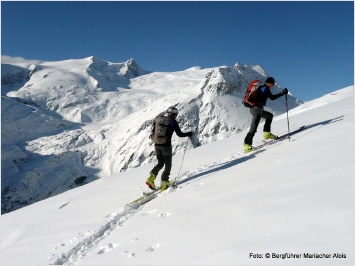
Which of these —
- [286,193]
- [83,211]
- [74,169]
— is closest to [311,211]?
[286,193]

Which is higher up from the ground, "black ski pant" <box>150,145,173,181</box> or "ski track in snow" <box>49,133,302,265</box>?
"black ski pant" <box>150,145,173,181</box>

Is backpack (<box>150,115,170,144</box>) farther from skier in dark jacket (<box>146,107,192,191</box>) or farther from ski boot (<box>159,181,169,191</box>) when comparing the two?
ski boot (<box>159,181,169,191</box>)

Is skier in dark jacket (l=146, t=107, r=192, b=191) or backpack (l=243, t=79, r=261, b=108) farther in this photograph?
backpack (l=243, t=79, r=261, b=108)

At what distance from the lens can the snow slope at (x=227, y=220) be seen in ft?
12.6

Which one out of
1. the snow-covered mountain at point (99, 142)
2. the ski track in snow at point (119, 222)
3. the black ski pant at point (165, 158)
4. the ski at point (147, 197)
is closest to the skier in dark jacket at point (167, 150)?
the black ski pant at point (165, 158)

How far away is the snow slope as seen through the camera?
3850mm

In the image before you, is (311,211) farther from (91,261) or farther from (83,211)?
(83,211)

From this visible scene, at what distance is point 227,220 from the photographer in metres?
4.96

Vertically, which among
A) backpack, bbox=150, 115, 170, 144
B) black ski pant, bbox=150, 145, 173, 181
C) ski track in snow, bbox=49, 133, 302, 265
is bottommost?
ski track in snow, bbox=49, 133, 302, 265

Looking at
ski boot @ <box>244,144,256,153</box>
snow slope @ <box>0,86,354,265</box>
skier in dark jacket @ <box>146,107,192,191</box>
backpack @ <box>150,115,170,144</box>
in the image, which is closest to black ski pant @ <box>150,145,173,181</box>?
skier in dark jacket @ <box>146,107,192,191</box>

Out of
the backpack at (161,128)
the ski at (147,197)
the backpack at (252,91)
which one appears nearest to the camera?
the ski at (147,197)

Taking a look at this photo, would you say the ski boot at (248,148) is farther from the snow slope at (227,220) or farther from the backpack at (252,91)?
the backpack at (252,91)

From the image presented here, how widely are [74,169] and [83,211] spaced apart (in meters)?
149

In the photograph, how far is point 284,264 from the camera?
11.4ft
